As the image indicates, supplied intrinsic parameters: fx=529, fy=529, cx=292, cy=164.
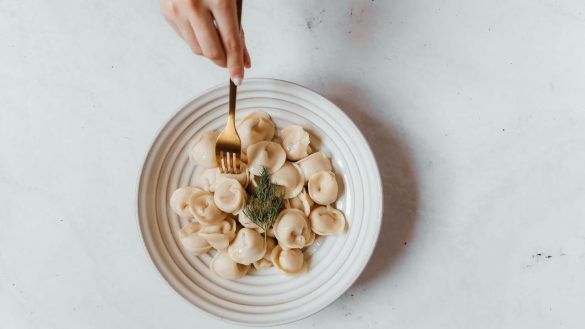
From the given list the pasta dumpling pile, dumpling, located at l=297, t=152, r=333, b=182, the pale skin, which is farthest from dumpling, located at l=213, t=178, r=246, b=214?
the pale skin

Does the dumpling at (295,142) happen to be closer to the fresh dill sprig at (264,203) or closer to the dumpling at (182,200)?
the fresh dill sprig at (264,203)

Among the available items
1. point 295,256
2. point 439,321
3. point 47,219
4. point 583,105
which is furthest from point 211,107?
point 583,105

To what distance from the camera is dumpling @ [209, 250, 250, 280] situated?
0.82 meters

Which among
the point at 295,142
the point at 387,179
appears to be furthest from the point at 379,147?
the point at 295,142

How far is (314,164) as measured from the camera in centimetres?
83

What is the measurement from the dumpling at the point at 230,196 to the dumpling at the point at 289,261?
0.10 meters

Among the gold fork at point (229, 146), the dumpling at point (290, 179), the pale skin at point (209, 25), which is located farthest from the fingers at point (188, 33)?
the dumpling at point (290, 179)

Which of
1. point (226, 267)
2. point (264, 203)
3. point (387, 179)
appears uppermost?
point (387, 179)

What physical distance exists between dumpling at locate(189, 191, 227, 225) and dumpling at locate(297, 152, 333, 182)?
0.15 metres

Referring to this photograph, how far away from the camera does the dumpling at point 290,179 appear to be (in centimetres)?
83

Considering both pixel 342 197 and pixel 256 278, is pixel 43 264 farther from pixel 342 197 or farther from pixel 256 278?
pixel 342 197

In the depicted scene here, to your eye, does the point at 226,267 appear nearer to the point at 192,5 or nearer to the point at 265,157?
the point at 265,157

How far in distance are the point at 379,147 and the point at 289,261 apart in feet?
0.82

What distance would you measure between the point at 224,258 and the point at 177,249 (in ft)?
0.28
